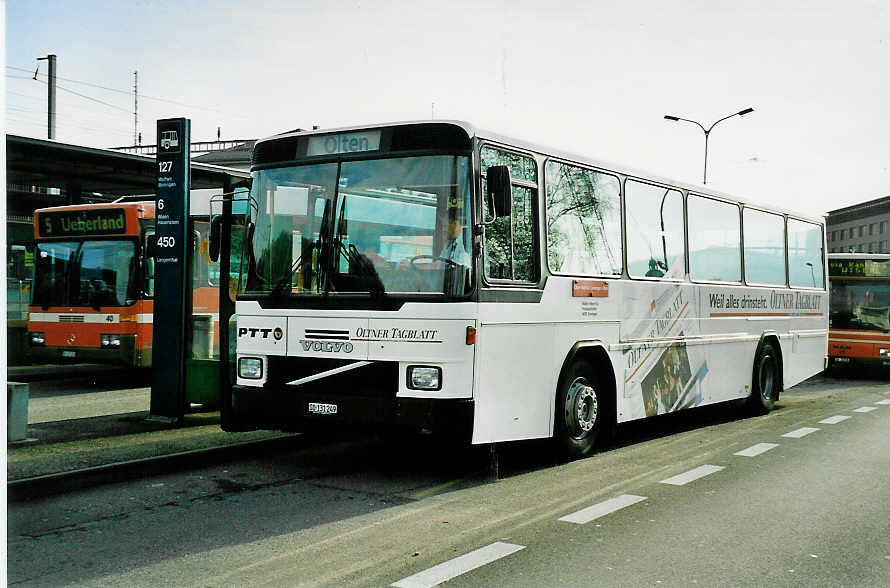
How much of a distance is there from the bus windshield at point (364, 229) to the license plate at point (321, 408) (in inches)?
35.6

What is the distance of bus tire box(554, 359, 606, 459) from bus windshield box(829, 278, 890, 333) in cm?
1464

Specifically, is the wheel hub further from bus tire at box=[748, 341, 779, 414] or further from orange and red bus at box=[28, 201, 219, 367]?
orange and red bus at box=[28, 201, 219, 367]

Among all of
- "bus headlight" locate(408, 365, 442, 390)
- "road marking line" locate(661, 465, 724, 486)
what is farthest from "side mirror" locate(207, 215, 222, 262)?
"road marking line" locate(661, 465, 724, 486)

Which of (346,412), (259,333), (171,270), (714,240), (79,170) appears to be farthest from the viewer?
(79,170)

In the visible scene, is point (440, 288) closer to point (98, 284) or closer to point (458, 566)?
point (458, 566)

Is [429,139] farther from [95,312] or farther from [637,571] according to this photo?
[95,312]

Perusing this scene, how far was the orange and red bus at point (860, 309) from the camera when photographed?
21750 millimetres

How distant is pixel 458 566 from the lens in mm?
5391

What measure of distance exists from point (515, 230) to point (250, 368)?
2534mm

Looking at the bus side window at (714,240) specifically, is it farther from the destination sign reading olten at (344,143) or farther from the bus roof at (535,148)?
the destination sign reading olten at (344,143)

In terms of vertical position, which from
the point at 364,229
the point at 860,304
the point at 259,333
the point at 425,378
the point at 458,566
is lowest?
the point at 458,566

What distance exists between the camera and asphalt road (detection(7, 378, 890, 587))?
5.30m

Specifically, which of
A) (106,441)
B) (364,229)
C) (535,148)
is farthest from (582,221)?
(106,441)

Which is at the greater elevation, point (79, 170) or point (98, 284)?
point (79, 170)
